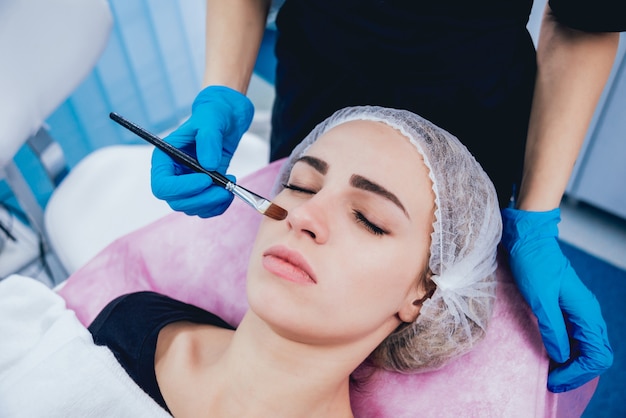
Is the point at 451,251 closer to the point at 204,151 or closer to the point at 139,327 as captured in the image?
the point at 204,151

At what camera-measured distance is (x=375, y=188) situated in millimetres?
834

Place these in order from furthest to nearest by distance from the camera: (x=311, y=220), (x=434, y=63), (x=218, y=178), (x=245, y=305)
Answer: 1. (x=245, y=305)
2. (x=434, y=63)
3. (x=218, y=178)
4. (x=311, y=220)

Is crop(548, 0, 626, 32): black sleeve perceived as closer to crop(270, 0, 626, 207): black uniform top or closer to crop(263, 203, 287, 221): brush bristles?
crop(270, 0, 626, 207): black uniform top

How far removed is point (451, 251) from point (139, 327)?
68 centimetres

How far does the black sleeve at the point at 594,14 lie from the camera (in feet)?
2.98

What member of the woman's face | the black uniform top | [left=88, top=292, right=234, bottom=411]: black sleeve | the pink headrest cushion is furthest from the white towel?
the black uniform top

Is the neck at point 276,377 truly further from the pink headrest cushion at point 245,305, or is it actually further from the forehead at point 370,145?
the forehead at point 370,145

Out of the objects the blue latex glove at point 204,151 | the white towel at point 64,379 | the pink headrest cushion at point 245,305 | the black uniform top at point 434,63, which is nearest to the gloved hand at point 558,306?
the pink headrest cushion at point 245,305

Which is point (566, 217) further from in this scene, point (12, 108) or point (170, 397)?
point (12, 108)

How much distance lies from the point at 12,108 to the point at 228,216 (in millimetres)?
611

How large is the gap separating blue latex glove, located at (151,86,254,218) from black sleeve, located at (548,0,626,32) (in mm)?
759

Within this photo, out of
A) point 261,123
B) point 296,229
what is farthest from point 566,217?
point 296,229

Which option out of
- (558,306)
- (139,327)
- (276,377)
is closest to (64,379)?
(139,327)

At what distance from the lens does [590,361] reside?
3.01 feet
